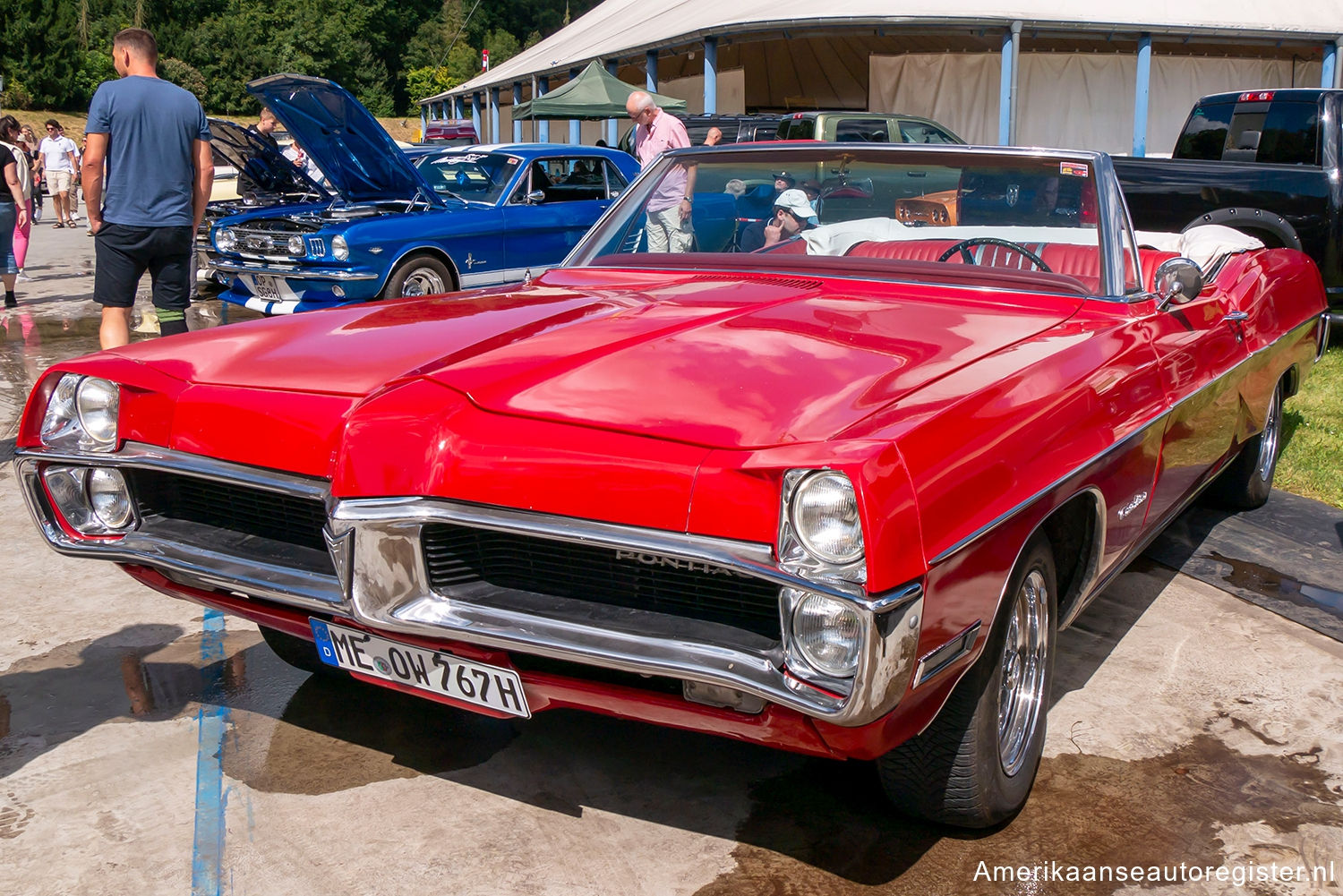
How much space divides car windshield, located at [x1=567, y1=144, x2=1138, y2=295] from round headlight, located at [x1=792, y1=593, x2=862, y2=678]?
5.56 feet

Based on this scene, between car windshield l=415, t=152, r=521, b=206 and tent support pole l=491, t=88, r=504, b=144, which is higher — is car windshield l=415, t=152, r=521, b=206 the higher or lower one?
the lower one

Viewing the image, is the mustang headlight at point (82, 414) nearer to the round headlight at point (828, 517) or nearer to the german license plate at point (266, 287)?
the round headlight at point (828, 517)

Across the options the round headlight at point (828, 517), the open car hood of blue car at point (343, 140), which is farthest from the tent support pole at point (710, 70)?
the round headlight at point (828, 517)

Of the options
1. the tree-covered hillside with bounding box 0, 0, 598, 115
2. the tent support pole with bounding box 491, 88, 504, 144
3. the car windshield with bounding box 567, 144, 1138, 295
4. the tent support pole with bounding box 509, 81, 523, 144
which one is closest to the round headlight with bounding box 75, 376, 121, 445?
the car windshield with bounding box 567, 144, 1138, 295

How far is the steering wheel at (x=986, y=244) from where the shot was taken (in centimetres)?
360

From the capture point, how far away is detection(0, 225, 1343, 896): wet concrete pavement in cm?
258

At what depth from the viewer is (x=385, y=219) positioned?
9.12 m

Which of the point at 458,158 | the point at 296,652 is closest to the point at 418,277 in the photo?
the point at 458,158

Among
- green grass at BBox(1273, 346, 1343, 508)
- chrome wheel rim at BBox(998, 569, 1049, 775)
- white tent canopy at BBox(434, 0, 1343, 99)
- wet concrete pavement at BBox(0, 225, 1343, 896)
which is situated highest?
white tent canopy at BBox(434, 0, 1343, 99)

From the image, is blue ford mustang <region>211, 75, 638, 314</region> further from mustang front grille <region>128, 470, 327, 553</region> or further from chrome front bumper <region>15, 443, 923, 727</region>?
chrome front bumper <region>15, 443, 923, 727</region>

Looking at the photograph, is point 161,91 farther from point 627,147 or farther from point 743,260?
point 627,147

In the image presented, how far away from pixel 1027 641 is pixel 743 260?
1589mm

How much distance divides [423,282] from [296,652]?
20.5 feet

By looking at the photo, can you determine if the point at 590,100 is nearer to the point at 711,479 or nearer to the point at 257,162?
the point at 257,162
